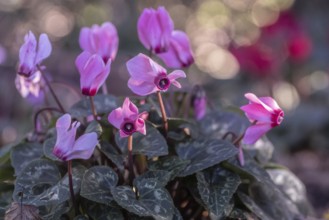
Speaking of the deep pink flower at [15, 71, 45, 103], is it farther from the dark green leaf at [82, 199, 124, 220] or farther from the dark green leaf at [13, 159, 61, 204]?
the dark green leaf at [82, 199, 124, 220]

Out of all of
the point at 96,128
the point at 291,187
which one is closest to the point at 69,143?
the point at 96,128

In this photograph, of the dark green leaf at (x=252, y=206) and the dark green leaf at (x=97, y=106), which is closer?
the dark green leaf at (x=252, y=206)

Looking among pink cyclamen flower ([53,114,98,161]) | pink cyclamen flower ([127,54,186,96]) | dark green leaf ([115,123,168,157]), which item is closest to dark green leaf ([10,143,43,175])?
dark green leaf ([115,123,168,157])

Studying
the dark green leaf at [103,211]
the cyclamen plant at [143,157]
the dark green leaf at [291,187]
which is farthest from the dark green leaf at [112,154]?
the dark green leaf at [291,187]

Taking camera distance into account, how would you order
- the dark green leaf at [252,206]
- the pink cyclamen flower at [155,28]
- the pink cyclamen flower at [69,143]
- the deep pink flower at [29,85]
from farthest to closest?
the deep pink flower at [29,85]
the pink cyclamen flower at [155,28]
the dark green leaf at [252,206]
the pink cyclamen flower at [69,143]

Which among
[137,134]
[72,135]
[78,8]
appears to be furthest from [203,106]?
[78,8]

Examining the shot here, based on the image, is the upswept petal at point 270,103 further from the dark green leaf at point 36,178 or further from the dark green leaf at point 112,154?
the dark green leaf at point 36,178
